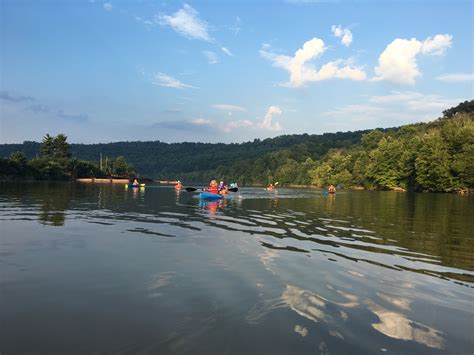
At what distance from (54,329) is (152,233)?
39.4ft

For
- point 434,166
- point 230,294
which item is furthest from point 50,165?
point 230,294

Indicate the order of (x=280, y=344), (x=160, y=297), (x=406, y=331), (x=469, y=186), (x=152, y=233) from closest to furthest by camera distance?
(x=280, y=344) → (x=406, y=331) → (x=160, y=297) → (x=152, y=233) → (x=469, y=186)

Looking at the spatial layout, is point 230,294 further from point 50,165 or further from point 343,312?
point 50,165

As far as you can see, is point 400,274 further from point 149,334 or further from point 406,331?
point 149,334

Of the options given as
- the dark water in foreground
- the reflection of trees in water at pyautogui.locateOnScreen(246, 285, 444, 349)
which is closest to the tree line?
the dark water in foreground

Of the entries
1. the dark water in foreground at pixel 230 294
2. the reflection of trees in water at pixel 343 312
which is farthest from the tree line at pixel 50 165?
the reflection of trees in water at pixel 343 312

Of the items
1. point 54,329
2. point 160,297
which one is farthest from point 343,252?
point 54,329

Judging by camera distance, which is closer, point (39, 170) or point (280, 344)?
point (280, 344)

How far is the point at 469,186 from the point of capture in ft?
300

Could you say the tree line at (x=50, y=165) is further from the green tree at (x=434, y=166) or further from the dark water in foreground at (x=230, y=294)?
the green tree at (x=434, y=166)

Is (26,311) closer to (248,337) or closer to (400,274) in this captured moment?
(248,337)

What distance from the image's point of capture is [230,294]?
923 centimetres

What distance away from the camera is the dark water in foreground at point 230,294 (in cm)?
656

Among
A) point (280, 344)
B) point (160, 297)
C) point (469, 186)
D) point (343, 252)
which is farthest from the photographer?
point (469, 186)
